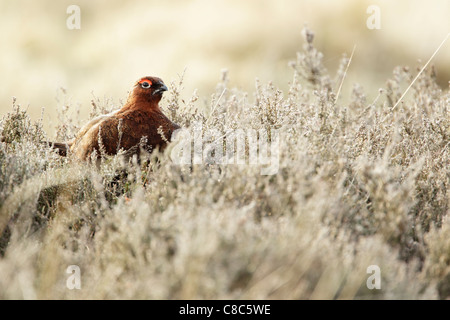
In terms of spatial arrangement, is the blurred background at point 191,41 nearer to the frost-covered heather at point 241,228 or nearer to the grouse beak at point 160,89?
the grouse beak at point 160,89

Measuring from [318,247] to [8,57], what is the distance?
1256cm

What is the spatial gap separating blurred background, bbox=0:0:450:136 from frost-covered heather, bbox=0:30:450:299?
6195 mm

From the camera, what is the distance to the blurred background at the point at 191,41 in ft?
34.6

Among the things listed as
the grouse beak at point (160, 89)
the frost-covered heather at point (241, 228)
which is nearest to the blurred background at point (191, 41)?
the grouse beak at point (160, 89)

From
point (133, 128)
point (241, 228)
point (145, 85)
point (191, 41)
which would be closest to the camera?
point (241, 228)

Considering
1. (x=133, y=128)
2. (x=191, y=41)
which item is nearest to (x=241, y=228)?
(x=133, y=128)

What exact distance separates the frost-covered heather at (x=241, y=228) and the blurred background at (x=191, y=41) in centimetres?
620

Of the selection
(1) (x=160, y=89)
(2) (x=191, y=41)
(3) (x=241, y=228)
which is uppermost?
(2) (x=191, y=41)

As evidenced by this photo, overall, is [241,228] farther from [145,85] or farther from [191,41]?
[191,41]

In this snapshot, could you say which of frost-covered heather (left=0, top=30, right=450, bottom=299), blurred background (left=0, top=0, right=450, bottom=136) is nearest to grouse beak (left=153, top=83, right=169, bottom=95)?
frost-covered heather (left=0, top=30, right=450, bottom=299)

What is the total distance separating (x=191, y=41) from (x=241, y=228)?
36.8 feet

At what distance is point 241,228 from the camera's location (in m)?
2.09

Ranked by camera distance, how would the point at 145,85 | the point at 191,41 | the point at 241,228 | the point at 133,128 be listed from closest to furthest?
1. the point at 241,228
2. the point at 133,128
3. the point at 145,85
4. the point at 191,41
